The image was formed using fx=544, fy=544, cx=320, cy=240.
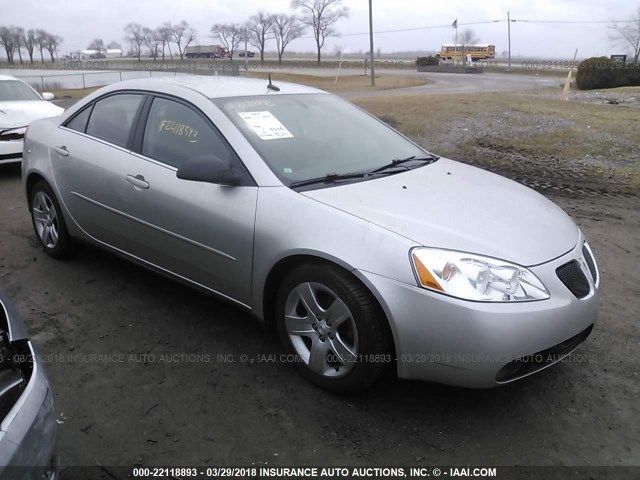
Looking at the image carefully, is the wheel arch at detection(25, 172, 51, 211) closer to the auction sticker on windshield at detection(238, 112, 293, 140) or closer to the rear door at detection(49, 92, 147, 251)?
the rear door at detection(49, 92, 147, 251)

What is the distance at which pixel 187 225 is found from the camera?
3242mm

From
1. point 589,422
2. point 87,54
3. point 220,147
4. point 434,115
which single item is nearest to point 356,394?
point 589,422

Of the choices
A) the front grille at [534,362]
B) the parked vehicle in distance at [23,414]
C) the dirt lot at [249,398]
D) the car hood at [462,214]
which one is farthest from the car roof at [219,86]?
the front grille at [534,362]

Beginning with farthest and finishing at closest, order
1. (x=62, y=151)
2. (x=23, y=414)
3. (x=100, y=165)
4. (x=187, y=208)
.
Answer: (x=62, y=151) < (x=100, y=165) < (x=187, y=208) < (x=23, y=414)

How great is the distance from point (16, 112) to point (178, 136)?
19.7ft

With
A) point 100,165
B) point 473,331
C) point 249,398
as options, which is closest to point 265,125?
point 100,165

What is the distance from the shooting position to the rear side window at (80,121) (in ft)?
13.9

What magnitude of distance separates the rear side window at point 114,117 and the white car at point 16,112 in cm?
448

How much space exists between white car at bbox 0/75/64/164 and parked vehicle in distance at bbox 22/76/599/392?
429cm

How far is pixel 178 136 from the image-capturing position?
3496 mm

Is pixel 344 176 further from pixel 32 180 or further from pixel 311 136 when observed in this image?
pixel 32 180

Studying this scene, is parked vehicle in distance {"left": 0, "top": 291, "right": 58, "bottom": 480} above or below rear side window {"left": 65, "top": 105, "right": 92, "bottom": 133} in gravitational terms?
below

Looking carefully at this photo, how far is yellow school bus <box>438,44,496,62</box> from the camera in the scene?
71.7 m

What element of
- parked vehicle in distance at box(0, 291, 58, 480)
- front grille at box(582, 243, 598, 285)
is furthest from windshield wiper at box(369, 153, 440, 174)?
parked vehicle in distance at box(0, 291, 58, 480)
